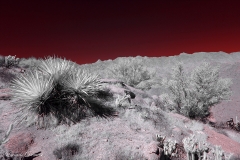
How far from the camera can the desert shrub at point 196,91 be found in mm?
10633

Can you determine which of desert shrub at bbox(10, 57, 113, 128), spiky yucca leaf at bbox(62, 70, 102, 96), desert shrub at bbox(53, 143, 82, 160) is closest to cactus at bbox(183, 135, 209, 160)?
desert shrub at bbox(10, 57, 113, 128)

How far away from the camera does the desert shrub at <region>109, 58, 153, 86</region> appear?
15838 millimetres

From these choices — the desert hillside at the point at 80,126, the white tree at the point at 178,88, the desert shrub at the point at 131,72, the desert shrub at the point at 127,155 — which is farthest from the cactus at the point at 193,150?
the desert shrub at the point at 131,72

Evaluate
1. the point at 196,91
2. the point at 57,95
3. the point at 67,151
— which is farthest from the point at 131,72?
the point at 67,151

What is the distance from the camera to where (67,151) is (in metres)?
3.51

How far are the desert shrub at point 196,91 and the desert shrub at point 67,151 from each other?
331 inches

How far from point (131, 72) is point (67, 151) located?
13.7 m

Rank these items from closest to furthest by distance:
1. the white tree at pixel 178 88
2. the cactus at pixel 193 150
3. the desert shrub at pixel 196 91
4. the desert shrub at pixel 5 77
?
the cactus at pixel 193 150 < the desert shrub at pixel 5 77 < the desert shrub at pixel 196 91 < the white tree at pixel 178 88

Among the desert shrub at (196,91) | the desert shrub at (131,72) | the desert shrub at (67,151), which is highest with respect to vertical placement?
the desert shrub at (131,72)

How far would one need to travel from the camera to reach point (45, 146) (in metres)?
3.71

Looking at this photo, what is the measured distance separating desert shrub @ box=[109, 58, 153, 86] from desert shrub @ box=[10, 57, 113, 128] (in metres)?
10.0

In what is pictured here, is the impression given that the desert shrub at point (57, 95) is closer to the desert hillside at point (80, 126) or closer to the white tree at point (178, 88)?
the desert hillside at point (80, 126)

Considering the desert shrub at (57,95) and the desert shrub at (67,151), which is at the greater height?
the desert shrub at (57,95)

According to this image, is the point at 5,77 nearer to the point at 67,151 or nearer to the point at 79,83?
the point at 79,83
